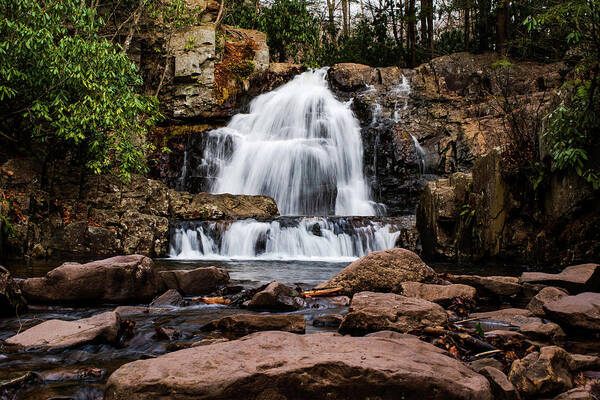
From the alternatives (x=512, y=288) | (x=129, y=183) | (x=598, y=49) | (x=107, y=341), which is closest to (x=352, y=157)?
(x=129, y=183)

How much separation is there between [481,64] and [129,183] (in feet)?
53.1

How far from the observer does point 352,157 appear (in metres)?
15.7

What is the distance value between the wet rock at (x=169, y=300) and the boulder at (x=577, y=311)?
151 inches

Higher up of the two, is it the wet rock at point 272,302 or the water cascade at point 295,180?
the water cascade at point 295,180

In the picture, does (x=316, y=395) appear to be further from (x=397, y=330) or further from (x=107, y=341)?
(x=107, y=341)

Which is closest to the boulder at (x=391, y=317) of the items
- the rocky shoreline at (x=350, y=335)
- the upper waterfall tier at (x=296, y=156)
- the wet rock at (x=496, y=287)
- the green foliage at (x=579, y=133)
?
the rocky shoreline at (x=350, y=335)

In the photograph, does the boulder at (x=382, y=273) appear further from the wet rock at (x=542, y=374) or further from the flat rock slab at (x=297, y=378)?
the flat rock slab at (x=297, y=378)

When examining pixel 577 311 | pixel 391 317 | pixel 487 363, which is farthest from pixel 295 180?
pixel 487 363

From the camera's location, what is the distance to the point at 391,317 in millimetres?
3531

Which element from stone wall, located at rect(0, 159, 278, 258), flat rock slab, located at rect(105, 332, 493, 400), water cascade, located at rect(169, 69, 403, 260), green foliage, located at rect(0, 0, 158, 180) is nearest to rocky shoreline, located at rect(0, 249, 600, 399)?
flat rock slab, located at rect(105, 332, 493, 400)

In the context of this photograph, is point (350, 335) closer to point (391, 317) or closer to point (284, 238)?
point (391, 317)

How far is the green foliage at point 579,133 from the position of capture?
278 inches

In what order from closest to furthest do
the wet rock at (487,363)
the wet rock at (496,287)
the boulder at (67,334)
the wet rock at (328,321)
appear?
the wet rock at (487,363) → the boulder at (67,334) → the wet rock at (328,321) → the wet rock at (496,287)

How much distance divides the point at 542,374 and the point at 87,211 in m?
10.7
